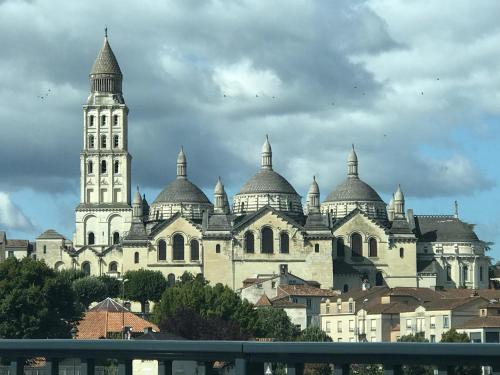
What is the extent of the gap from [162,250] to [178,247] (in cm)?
144

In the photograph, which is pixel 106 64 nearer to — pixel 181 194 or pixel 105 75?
pixel 105 75

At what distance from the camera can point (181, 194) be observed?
522ft

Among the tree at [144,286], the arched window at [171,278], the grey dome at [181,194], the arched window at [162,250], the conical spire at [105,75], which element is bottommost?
the tree at [144,286]

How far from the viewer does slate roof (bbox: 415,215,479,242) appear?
158 meters

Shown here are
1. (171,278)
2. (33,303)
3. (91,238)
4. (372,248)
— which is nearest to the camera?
(33,303)

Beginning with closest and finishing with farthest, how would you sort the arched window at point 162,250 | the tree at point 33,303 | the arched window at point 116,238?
the tree at point 33,303 → the arched window at point 162,250 → the arched window at point 116,238

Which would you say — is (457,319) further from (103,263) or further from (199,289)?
(103,263)

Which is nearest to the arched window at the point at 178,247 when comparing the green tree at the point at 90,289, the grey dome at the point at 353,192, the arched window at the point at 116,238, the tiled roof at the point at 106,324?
the arched window at the point at 116,238

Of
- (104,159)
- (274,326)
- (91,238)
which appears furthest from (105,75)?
(274,326)

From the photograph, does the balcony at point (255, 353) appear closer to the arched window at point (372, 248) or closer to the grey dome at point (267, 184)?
the arched window at point (372, 248)

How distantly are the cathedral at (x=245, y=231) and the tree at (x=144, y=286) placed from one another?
4.64m

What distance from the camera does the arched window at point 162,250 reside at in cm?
14512

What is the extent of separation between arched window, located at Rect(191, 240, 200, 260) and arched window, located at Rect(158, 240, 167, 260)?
87.5 inches

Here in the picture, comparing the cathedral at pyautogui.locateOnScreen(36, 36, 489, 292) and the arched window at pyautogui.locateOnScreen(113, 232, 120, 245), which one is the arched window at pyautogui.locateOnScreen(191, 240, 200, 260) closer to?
the cathedral at pyautogui.locateOnScreen(36, 36, 489, 292)
